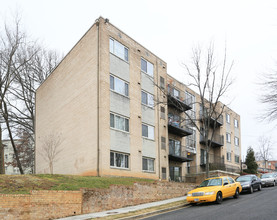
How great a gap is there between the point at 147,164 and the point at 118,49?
9764mm

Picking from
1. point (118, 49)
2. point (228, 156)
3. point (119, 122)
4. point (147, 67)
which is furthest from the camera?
point (228, 156)

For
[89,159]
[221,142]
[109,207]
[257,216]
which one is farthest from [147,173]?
[221,142]

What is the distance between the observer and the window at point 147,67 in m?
28.6

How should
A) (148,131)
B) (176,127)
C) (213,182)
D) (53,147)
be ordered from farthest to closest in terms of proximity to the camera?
(176,127) → (53,147) → (148,131) → (213,182)

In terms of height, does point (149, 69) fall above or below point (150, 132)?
above

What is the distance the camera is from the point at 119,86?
2512 cm

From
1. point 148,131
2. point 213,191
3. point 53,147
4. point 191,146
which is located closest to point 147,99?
point 148,131

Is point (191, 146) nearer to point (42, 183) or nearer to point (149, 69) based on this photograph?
point (149, 69)

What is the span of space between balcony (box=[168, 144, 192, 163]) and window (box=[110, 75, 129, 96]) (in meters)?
8.28

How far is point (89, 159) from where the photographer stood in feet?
74.4

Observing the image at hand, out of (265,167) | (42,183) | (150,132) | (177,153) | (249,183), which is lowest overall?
(265,167)

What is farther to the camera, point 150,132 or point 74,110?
point 150,132

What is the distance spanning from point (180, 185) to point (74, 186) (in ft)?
31.1

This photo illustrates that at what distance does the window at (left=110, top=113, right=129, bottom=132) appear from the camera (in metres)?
23.8
